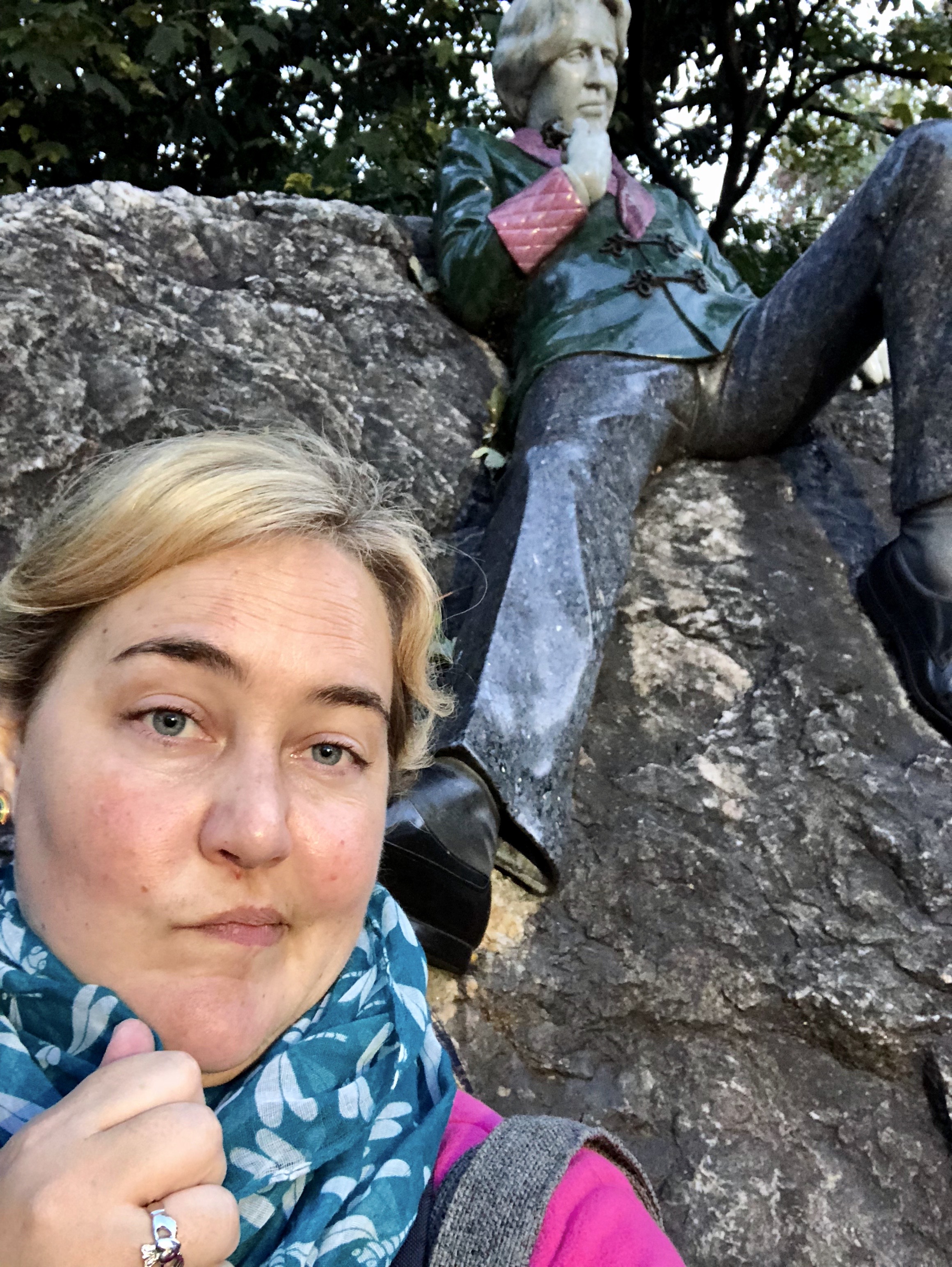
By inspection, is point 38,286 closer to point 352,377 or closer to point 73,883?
point 352,377

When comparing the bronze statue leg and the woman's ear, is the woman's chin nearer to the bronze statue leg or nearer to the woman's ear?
the woman's ear

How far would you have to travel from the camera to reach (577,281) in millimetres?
2719

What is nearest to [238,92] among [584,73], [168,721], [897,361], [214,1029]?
[584,73]

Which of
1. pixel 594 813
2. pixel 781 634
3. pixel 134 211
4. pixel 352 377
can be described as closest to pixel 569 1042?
pixel 594 813

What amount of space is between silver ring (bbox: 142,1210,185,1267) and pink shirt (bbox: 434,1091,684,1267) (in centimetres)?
29

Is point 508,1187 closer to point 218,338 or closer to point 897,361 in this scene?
point 897,361

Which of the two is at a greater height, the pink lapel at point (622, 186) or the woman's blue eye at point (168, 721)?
the pink lapel at point (622, 186)

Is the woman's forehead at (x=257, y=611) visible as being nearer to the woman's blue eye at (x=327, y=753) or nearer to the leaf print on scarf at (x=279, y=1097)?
the woman's blue eye at (x=327, y=753)

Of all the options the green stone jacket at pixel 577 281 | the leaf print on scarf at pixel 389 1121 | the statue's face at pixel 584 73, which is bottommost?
the leaf print on scarf at pixel 389 1121

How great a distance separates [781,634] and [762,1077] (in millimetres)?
910

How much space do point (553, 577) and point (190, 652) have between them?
3.92ft

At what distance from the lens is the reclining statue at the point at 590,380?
1.78 metres

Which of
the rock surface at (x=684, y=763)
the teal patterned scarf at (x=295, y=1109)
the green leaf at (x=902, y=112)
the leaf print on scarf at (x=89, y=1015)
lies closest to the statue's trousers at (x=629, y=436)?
the rock surface at (x=684, y=763)

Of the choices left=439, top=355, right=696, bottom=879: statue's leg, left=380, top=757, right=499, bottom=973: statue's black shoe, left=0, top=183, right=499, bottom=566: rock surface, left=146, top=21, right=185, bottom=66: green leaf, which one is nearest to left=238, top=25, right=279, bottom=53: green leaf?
left=146, top=21, right=185, bottom=66: green leaf
